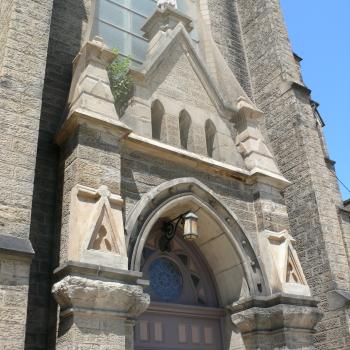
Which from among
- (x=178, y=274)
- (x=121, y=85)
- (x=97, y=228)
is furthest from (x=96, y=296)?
(x=121, y=85)

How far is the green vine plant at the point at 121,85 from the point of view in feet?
25.8

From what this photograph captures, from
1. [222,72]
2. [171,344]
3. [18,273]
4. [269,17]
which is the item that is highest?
[269,17]

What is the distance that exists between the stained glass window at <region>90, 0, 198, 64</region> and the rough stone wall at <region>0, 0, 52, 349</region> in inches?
96.9

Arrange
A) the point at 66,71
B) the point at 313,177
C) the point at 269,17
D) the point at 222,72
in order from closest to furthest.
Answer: the point at 66,71 → the point at 313,177 → the point at 222,72 → the point at 269,17

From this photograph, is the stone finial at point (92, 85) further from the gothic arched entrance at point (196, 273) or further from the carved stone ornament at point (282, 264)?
the carved stone ornament at point (282, 264)

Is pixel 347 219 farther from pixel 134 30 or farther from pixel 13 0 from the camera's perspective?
pixel 13 0

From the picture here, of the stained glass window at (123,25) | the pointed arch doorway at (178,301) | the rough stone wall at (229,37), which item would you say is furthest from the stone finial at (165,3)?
the pointed arch doorway at (178,301)

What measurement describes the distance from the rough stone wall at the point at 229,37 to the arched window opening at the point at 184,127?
Answer: 366cm

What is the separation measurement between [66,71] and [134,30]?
2.80 meters

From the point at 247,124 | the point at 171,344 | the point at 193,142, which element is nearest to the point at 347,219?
the point at 247,124

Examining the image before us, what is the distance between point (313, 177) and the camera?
31.2 feet

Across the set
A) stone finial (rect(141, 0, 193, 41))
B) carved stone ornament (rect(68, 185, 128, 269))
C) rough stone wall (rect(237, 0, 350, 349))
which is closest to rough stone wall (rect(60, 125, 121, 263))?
carved stone ornament (rect(68, 185, 128, 269))

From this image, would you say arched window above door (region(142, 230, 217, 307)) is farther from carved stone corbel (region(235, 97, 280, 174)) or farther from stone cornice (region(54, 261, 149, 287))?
carved stone corbel (region(235, 97, 280, 174))

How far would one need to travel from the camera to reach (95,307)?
212 inches
